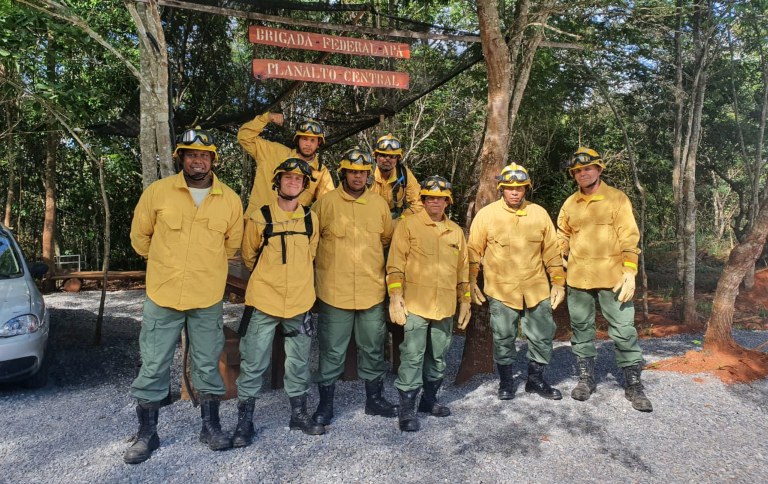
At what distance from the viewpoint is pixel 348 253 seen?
383 centimetres

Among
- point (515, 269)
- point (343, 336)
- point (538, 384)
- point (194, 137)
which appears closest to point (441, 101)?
point (515, 269)

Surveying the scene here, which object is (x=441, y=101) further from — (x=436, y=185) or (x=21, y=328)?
(x=21, y=328)

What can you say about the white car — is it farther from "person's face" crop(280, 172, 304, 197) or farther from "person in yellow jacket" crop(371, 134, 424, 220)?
"person in yellow jacket" crop(371, 134, 424, 220)

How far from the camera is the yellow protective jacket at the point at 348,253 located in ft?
12.5

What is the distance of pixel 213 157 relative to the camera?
138 inches

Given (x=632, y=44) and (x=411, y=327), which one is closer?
(x=411, y=327)

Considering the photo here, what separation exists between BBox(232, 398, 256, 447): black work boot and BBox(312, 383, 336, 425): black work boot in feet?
1.67

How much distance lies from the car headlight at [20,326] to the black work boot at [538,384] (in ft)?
15.0

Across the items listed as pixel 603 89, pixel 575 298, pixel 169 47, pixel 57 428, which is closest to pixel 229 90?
pixel 169 47

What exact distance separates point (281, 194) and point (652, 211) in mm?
14824

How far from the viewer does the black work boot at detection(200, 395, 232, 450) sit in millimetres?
3414

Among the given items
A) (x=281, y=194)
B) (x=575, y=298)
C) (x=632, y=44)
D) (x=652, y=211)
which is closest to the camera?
(x=281, y=194)

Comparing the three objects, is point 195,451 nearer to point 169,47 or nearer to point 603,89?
point 169,47

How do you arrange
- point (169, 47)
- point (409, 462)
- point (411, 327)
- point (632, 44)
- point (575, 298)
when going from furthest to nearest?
point (632, 44)
point (169, 47)
point (575, 298)
point (411, 327)
point (409, 462)
